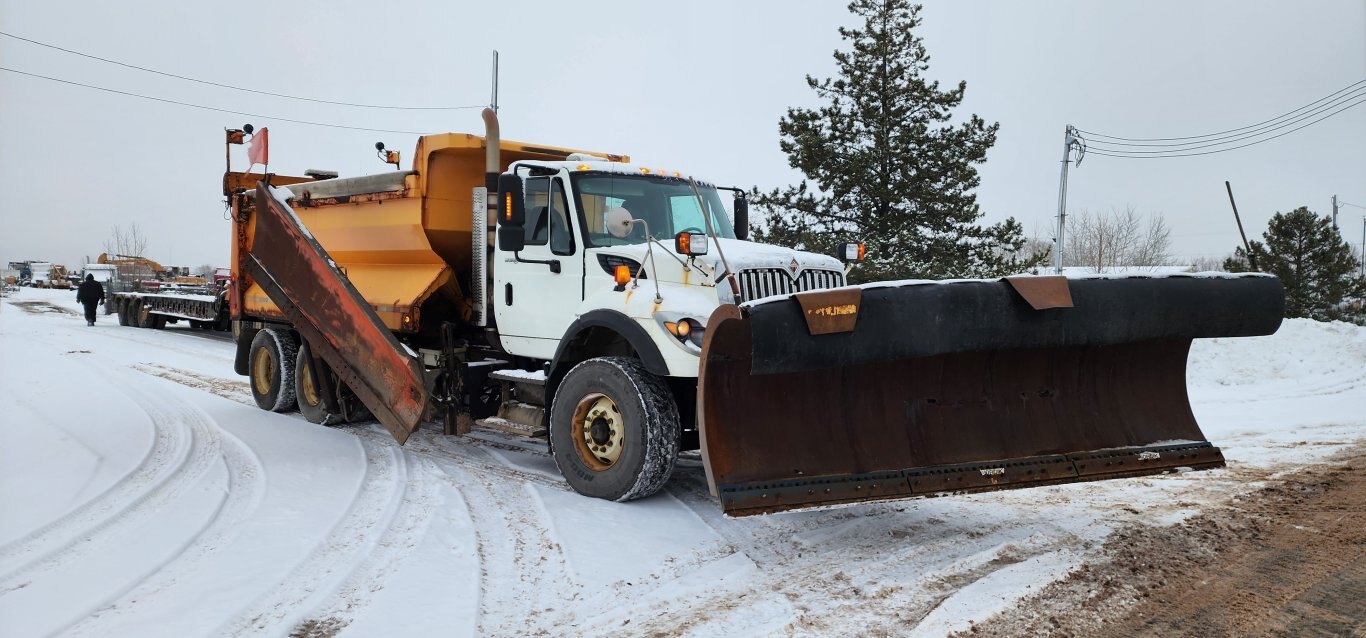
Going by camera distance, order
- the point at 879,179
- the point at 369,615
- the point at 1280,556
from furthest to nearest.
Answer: the point at 879,179 → the point at 1280,556 → the point at 369,615

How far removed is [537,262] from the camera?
21.9ft

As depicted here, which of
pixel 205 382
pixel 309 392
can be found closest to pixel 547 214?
pixel 309 392

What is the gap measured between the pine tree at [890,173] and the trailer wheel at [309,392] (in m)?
11.5

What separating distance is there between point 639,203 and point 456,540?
292 cm

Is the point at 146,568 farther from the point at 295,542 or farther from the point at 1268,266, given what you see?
the point at 1268,266

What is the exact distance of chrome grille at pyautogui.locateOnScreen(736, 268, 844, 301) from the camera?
570 cm

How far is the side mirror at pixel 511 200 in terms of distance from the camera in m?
6.33

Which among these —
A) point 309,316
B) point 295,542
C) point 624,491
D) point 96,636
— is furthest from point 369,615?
point 309,316

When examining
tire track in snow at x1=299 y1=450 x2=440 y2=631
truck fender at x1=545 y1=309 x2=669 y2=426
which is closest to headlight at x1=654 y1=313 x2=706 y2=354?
truck fender at x1=545 y1=309 x2=669 y2=426

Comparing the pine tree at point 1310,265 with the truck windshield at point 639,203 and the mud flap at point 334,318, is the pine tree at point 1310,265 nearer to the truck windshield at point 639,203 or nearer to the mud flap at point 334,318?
the truck windshield at point 639,203

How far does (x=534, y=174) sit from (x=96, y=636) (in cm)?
416

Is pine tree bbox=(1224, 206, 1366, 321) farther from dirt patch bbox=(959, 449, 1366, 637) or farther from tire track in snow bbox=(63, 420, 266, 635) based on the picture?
tire track in snow bbox=(63, 420, 266, 635)

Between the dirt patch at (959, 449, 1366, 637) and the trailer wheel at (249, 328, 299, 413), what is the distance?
8.03 metres

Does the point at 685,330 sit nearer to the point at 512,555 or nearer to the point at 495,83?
the point at 512,555
